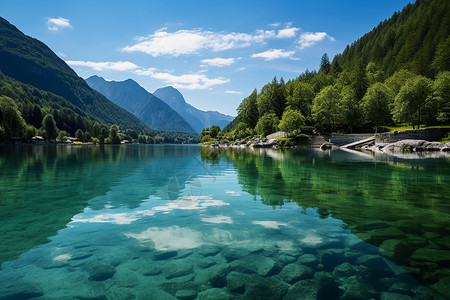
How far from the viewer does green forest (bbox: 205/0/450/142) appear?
7200 centimetres

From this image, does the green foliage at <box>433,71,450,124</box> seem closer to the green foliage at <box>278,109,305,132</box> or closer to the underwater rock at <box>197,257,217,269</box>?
the green foliage at <box>278,109,305,132</box>

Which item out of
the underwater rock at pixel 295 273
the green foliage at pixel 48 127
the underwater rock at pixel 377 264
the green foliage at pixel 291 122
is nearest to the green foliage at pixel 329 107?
the green foliage at pixel 291 122

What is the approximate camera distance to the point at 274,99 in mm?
130500

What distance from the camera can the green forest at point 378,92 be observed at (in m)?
72.0

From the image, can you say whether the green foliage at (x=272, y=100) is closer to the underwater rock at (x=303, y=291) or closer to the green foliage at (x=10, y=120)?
the green foliage at (x=10, y=120)

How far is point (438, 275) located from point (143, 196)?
1291 centimetres

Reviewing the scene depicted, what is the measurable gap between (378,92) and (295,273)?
97.7m

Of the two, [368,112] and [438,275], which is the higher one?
[368,112]

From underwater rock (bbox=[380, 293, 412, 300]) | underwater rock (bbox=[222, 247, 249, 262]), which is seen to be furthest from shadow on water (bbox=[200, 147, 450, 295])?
underwater rock (bbox=[222, 247, 249, 262])

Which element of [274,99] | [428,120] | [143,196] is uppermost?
[274,99]

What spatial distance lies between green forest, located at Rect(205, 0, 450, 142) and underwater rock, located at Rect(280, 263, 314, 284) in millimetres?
82573

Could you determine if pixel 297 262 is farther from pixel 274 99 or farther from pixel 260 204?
pixel 274 99

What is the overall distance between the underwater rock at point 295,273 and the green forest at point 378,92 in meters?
82.6

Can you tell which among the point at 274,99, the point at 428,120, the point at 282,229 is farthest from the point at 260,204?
the point at 274,99
